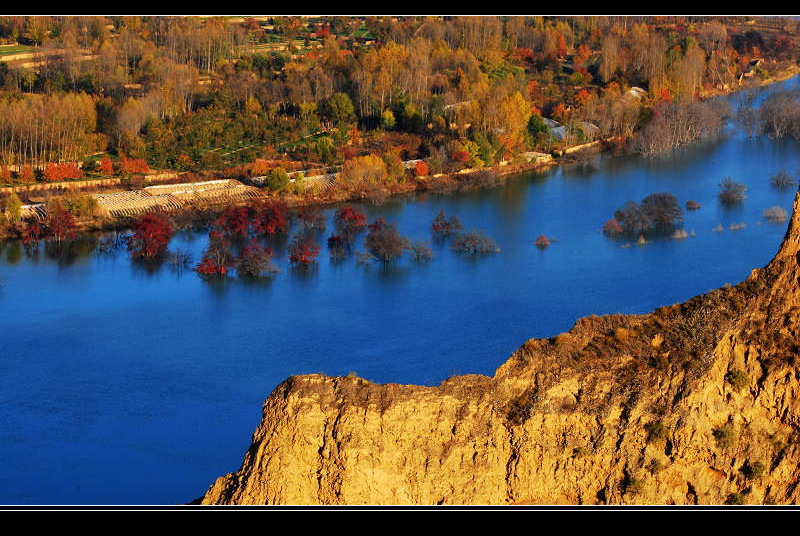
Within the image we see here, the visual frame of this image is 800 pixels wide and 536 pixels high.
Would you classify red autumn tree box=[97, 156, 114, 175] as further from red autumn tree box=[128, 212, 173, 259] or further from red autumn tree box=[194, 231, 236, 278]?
red autumn tree box=[194, 231, 236, 278]

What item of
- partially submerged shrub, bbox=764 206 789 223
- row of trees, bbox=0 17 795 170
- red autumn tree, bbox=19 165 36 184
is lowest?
red autumn tree, bbox=19 165 36 184

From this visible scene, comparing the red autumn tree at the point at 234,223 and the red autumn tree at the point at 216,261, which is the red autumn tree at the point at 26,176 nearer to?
the red autumn tree at the point at 234,223

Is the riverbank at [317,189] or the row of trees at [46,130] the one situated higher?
the row of trees at [46,130]

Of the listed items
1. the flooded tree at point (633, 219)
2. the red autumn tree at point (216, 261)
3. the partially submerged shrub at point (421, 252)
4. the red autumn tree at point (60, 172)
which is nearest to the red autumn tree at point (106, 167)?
the red autumn tree at point (60, 172)

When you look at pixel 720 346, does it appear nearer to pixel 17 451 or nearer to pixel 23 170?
pixel 17 451

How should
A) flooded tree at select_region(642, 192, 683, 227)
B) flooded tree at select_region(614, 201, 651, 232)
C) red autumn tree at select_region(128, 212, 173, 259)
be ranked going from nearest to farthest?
1. red autumn tree at select_region(128, 212, 173, 259)
2. flooded tree at select_region(614, 201, 651, 232)
3. flooded tree at select_region(642, 192, 683, 227)

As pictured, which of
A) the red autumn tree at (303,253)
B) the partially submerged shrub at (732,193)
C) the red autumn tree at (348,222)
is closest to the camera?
the red autumn tree at (303,253)

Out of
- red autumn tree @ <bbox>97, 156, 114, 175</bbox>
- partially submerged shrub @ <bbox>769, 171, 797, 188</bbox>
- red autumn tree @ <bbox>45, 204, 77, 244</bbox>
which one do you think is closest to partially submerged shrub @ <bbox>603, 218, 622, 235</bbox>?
Result: partially submerged shrub @ <bbox>769, 171, 797, 188</bbox>
